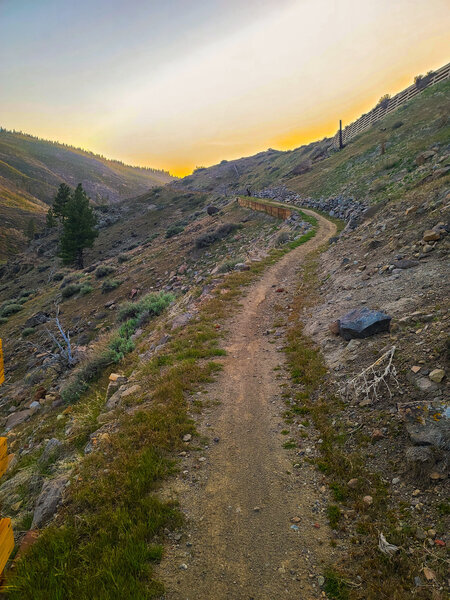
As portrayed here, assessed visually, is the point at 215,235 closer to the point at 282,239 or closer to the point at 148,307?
the point at 282,239

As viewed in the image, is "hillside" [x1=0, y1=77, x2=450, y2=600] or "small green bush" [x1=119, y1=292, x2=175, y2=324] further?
"small green bush" [x1=119, y1=292, x2=175, y2=324]

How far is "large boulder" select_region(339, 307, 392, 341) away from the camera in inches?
283

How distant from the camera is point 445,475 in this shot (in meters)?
3.88

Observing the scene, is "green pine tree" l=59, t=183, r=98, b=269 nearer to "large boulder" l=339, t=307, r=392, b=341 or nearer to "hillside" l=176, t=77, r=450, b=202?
"hillside" l=176, t=77, r=450, b=202

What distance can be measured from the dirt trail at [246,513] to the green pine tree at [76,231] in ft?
143

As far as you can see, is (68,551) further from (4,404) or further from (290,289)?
(4,404)

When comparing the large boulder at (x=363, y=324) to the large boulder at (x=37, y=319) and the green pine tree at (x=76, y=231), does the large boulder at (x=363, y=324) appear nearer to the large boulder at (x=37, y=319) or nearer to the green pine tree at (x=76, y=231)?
the large boulder at (x=37, y=319)

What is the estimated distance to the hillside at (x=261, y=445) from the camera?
3.48 meters

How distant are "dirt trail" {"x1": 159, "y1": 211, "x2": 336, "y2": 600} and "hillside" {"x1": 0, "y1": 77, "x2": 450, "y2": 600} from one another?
2cm

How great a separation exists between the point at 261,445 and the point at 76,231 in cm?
4601

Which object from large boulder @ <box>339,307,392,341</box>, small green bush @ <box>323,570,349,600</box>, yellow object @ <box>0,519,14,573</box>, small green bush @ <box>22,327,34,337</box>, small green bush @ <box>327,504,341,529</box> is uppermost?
small green bush @ <box>22,327,34,337</box>

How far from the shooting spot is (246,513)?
4.27 meters

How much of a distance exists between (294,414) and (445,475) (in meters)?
2.90

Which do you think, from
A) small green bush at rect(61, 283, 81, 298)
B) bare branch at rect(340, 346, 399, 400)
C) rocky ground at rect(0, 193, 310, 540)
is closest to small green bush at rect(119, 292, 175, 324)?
rocky ground at rect(0, 193, 310, 540)
